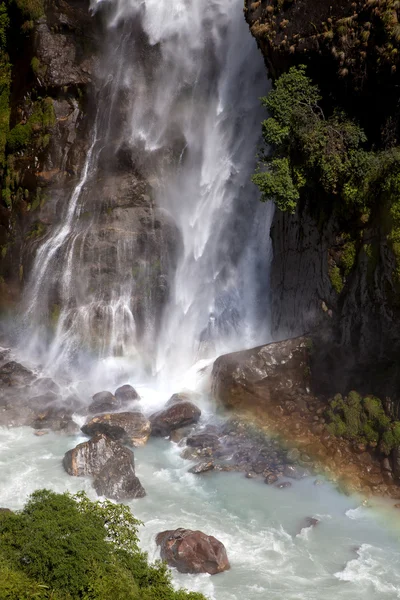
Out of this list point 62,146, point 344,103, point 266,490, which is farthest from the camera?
point 62,146

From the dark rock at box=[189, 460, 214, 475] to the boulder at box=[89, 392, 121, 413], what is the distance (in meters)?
5.88

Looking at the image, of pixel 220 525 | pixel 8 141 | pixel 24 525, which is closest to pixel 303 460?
pixel 220 525

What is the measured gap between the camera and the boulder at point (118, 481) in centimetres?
1947

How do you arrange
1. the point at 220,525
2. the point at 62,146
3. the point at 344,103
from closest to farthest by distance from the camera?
1. the point at 220,525
2. the point at 344,103
3. the point at 62,146

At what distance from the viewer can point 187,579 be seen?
15.6m

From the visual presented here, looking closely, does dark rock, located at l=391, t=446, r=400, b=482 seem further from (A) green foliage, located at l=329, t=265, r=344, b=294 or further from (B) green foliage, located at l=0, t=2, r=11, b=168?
(B) green foliage, located at l=0, t=2, r=11, b=168

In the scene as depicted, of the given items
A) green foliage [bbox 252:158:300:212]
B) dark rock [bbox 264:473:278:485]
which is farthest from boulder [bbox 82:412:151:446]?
green foliage [bbox 252:158:300:212]

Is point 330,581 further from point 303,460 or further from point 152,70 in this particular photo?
point 152,70

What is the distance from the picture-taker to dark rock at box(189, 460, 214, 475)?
21156 millimetres

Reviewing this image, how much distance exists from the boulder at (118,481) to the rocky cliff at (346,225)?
8664 millimetres

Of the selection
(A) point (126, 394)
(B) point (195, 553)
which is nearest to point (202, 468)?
(B) point (195, 553)

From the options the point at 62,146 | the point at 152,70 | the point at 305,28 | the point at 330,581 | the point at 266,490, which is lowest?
the point at 330,581

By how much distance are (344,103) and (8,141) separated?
21052mm

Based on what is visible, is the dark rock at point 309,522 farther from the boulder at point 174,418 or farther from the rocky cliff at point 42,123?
the rocky cliff at point 42,123
